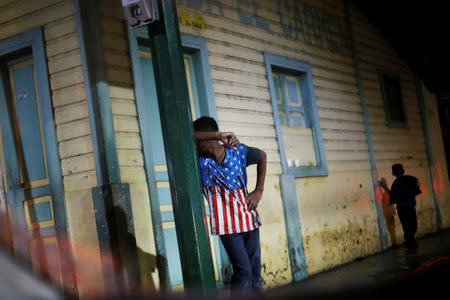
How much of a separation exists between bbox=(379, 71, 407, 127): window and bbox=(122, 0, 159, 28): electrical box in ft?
27.9

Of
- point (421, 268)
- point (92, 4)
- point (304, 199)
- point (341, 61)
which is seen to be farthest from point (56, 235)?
point (341, 61)

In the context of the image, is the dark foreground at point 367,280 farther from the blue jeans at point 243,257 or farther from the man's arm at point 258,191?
the man's arm at point 258,191

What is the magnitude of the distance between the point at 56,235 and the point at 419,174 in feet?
30.8

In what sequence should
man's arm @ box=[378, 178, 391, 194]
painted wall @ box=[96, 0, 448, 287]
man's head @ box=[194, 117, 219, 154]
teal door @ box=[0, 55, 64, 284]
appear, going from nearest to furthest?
man's head @ box=[194, 117, 219, 154] < painted wall @ box=[96, 0, 448, 287] < teal door @ box=[0, 55, 64, 284] < man's arm @ box=[378, 178, 391, 194]

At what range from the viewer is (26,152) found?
6164 millimetres

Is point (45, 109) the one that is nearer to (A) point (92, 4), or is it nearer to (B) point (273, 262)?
(A) point (92, 4)

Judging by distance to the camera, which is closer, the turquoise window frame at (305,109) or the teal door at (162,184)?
the teal door at (162,184)

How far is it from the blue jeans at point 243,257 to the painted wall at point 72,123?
161 cm

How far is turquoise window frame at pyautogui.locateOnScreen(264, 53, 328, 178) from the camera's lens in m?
7.94

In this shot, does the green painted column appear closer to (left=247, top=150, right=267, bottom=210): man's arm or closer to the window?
(left=247, top=150, right=267, bottom=210): man's arm

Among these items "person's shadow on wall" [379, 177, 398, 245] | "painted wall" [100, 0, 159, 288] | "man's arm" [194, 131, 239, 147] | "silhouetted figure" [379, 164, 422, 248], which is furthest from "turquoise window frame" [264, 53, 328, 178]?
"man's arm" [194, 131, 239, 147]

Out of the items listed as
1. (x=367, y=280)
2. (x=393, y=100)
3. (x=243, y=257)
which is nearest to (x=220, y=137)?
(x=243, y=257)

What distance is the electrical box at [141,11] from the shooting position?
4.12 metres

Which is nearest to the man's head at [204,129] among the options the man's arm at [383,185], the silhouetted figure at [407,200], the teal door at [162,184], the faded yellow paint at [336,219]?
the teal door at [162,184]
